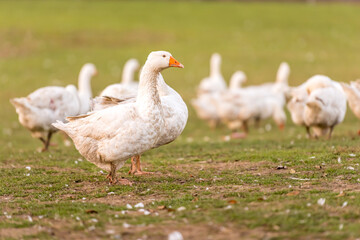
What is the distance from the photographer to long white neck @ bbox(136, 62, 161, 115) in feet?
27.5

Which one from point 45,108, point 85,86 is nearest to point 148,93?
point 45,108

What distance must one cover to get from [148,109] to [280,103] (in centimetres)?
1314

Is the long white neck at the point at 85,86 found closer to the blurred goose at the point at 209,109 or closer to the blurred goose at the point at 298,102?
the blurred goose at the point at 298,102

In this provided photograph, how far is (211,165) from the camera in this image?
1047 cm

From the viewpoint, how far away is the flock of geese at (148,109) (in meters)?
8.35

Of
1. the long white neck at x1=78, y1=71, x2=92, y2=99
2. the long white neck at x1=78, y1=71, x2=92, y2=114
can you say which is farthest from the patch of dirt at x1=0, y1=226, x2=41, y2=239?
the long white neck at x1=78, y1=71, x2=92, y2=99

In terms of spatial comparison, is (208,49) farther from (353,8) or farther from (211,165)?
(211,165)

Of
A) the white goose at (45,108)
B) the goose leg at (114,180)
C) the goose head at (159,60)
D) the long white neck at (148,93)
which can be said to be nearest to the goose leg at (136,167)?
the goose leg at (114,180)

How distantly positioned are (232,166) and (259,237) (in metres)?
4.39

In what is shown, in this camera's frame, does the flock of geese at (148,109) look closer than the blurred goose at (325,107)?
Yes

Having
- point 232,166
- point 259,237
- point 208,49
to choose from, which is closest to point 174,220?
point 259,237

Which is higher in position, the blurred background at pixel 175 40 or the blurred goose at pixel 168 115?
the blurred background at pixel 175 40

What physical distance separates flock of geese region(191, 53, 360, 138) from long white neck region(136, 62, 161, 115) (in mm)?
5352

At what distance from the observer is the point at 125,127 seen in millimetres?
8234
